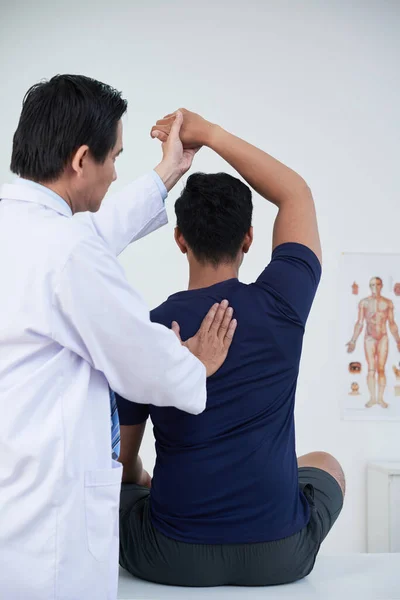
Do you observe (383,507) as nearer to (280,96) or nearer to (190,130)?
(280,96)

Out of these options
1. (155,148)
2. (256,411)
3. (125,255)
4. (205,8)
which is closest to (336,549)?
(125,255)

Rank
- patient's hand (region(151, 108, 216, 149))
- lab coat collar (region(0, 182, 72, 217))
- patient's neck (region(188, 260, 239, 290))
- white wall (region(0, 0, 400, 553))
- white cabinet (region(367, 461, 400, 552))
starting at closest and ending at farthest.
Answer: lab coat collar (region(0, 182, 72, 217)) < patient's neck (region(188, 260, 239, 290)) < patient's hand (region(151, 108, 216, 149)) < white cabinet (region(367, 461, 400, 552)) < white wall (region(0, 0, 400, 553))

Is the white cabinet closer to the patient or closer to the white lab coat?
the patient

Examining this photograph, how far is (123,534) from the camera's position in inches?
60.6

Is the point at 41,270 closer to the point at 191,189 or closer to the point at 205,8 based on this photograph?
the point at 191,189

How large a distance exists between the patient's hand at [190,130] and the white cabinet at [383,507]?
195cm

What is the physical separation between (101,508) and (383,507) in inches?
91.8

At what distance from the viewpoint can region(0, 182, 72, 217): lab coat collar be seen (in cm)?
116

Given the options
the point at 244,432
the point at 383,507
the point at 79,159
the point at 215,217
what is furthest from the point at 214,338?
the point at 383,507

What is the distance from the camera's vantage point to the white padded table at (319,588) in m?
1.43

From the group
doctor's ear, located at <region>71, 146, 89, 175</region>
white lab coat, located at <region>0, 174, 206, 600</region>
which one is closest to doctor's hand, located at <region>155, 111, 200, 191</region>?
doctor's ear, located at <region>71, 146, 89, 175</region>

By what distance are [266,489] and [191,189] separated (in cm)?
66

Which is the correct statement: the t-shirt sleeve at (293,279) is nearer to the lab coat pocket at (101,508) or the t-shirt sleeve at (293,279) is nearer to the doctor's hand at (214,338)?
the doctor's hand at (214,338)

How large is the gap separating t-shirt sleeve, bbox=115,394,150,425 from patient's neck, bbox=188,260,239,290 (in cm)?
28
